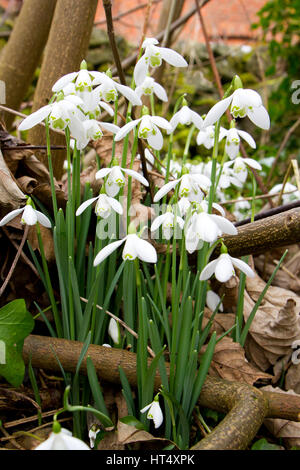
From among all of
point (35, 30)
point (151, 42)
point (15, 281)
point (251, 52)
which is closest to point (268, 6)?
point (251, 52)

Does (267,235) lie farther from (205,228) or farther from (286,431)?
(286,431)

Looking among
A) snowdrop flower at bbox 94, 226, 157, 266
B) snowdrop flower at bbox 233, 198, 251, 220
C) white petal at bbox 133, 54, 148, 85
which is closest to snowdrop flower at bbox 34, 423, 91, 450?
snowdrop flower at bbox 94, 226, 157, 266

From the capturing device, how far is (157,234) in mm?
1380

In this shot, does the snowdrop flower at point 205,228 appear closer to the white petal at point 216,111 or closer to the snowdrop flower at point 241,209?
the white petal at point 216,111

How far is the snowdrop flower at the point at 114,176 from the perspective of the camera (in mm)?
1125

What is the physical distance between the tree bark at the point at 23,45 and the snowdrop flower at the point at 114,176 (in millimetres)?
1158

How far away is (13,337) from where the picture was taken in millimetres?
1099

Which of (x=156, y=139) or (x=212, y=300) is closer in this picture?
(x=156, y=139)

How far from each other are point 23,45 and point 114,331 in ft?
4.97

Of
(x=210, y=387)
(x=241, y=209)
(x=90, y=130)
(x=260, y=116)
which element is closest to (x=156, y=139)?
(x=90, y=130)

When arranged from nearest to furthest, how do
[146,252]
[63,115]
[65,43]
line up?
A: [146,252] < [63,115] < [65,43]

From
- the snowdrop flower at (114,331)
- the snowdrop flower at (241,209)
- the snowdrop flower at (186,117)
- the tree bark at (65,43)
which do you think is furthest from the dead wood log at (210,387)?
the snowdrop flower at (241,209)

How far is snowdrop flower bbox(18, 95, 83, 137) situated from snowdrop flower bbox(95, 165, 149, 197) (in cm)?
11
